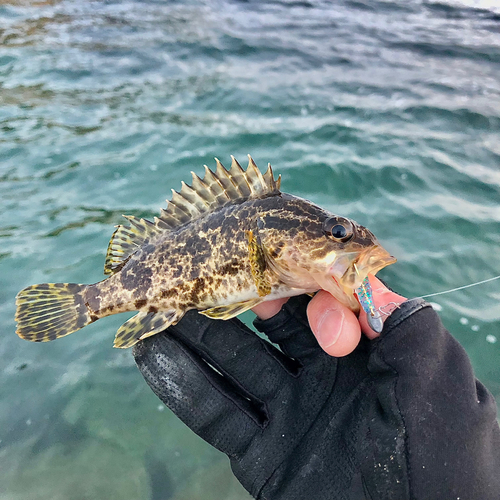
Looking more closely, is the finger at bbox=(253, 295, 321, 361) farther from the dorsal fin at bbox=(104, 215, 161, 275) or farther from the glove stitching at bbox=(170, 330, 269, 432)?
the dorsal fin at bbox=(104, 215, 161, 275)

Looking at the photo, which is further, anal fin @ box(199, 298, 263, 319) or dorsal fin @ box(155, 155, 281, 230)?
dorsal fin @ box(155, 155, 281, 230)


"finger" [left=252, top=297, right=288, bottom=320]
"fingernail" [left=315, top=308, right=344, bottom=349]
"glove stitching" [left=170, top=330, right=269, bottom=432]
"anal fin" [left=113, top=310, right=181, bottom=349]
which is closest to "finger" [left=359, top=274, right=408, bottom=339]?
"fingernail" [left=315, top=308, right=344, bottom=349]

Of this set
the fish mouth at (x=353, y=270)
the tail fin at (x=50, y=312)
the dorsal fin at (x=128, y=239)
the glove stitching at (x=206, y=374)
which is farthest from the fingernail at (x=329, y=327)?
the tail fin at (x=50, y=312)

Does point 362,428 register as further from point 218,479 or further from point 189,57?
point 189,57

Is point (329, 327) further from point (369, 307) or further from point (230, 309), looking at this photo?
point (230, 309)

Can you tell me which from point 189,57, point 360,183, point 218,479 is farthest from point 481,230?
point 189,57

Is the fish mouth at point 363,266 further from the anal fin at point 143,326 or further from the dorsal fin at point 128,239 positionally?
the dorsal fin at point 128,239
